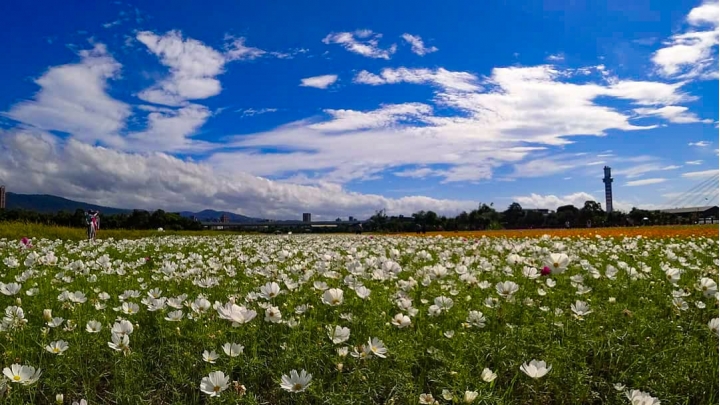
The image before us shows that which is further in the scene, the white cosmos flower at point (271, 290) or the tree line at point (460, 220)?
the tree line at point (460, 220)

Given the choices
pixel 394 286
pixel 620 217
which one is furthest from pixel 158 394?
pixel 620 217

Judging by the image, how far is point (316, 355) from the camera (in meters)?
2.77

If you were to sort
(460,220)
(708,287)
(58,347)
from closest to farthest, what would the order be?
1. (58,347)
2. (708,287)
3. (460,220)

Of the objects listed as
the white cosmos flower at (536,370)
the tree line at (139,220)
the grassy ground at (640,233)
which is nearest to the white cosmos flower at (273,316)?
the white cosmos flower at (536,370)

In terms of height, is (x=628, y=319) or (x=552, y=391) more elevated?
(x=628, y=319)

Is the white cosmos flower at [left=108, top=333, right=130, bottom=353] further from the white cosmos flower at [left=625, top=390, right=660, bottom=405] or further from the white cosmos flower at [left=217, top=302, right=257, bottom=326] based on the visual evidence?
the white cosmos flower at [left=625, top=390, right=660, bottom=405]

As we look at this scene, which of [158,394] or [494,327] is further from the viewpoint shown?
[494,327]

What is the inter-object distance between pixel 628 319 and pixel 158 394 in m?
3.01

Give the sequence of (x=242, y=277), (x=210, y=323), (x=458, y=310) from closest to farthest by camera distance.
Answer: (x=210, y=323) → (x=458, y=310) → (x=242, y=277)

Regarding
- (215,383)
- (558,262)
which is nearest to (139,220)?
(558,262)

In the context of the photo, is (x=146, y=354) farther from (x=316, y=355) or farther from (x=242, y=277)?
(x=242, y=277)

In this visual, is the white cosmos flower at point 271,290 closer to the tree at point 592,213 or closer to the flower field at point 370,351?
the flower field at point 370,351

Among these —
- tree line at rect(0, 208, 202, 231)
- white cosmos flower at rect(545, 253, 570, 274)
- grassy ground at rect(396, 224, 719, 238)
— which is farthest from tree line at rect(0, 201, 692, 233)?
white cosmos flower at rect(545, 253, 570, 274)

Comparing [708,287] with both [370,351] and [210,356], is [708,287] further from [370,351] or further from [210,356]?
[210,356]
